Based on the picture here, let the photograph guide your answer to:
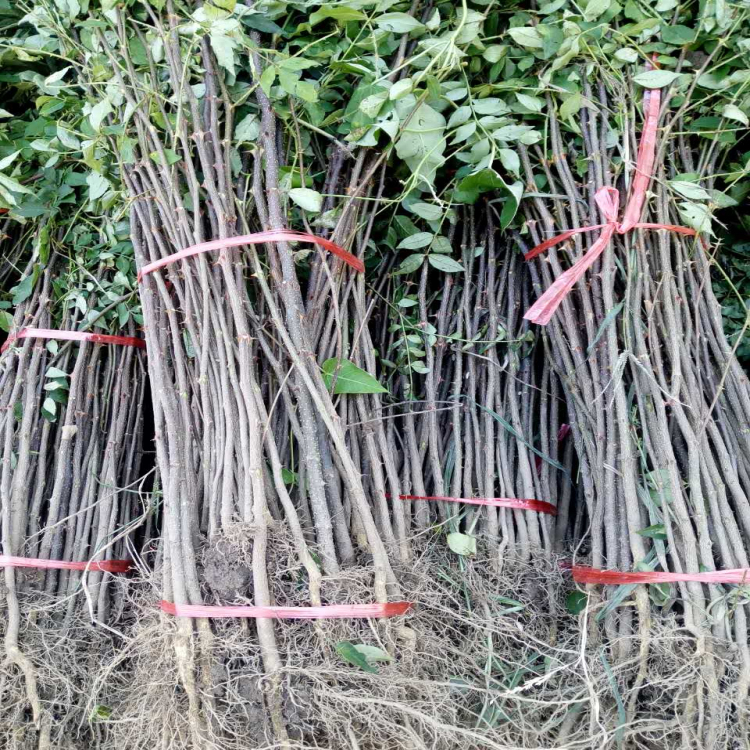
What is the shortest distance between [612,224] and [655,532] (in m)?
0.60

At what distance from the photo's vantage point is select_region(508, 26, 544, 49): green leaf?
1.33 m

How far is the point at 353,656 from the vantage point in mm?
1038

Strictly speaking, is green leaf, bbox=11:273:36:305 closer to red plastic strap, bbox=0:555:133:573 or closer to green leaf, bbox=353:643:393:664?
red plastic strap, bbox=0:555:133:573

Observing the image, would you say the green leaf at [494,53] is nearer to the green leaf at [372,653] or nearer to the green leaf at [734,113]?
the green leaf at [734,113]

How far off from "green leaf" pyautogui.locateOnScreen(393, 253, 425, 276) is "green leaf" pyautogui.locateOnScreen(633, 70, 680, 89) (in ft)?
1.88

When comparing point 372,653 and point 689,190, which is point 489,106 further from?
point 372,653

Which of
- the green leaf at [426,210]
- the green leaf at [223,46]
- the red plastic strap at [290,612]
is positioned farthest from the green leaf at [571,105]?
the red plastic strap at [290,612]

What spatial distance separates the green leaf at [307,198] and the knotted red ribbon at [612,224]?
46 centimetres

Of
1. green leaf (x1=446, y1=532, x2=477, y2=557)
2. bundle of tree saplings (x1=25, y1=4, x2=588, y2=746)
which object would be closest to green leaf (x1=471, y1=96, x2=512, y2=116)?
bundle of tree saplings (x1=25, y1=4, x2=588, y2=746)

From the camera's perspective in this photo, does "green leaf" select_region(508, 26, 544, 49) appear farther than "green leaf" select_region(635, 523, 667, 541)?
Yes

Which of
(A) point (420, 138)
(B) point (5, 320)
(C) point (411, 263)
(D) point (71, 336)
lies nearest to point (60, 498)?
(D) point (71, 336)

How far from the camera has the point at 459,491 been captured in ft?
4.66

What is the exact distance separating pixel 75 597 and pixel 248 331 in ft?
2.23

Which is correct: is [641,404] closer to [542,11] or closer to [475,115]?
[475,115]
